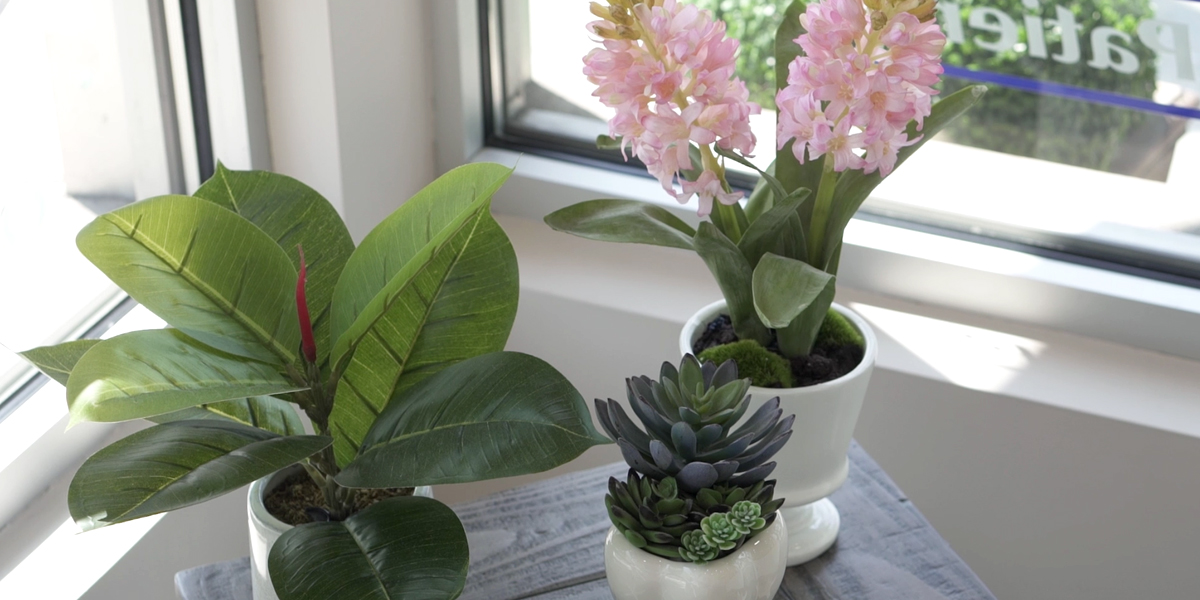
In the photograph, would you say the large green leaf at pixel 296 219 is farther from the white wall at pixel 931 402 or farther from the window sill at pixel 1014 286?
the window sill at pixel 1014 286

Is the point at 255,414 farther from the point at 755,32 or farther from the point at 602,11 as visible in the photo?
the point at 755,32

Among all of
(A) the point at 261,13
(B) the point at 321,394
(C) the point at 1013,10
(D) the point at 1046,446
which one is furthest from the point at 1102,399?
(A) the point at 261,13

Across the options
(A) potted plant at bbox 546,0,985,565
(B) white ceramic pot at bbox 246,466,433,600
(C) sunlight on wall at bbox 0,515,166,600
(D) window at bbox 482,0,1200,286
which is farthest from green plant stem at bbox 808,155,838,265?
(C) sunlight on wall at bbox 0,515,166,600

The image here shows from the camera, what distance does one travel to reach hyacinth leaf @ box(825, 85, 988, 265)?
749 mm

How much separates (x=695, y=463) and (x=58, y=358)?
1.30 ft

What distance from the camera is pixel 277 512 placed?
689mm

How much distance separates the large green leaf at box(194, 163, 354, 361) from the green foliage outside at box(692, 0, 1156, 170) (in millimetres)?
688

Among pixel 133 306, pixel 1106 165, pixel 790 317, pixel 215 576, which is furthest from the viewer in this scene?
pixel 1106 165

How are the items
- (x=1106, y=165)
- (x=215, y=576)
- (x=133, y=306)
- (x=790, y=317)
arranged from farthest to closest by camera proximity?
(x=1106, y=165)
(x=133, y=306)
(x=215, y=576)
(x=790, y=317)

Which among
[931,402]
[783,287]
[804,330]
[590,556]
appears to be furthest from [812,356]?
[931,402]

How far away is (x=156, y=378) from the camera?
563mm

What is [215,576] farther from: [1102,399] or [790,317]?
[1102,399]

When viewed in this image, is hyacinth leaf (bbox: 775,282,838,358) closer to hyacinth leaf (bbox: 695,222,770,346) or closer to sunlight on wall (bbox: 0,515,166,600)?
hyacinth leaf (bbox: 695,222,770,346)

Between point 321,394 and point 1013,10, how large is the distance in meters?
0.86
